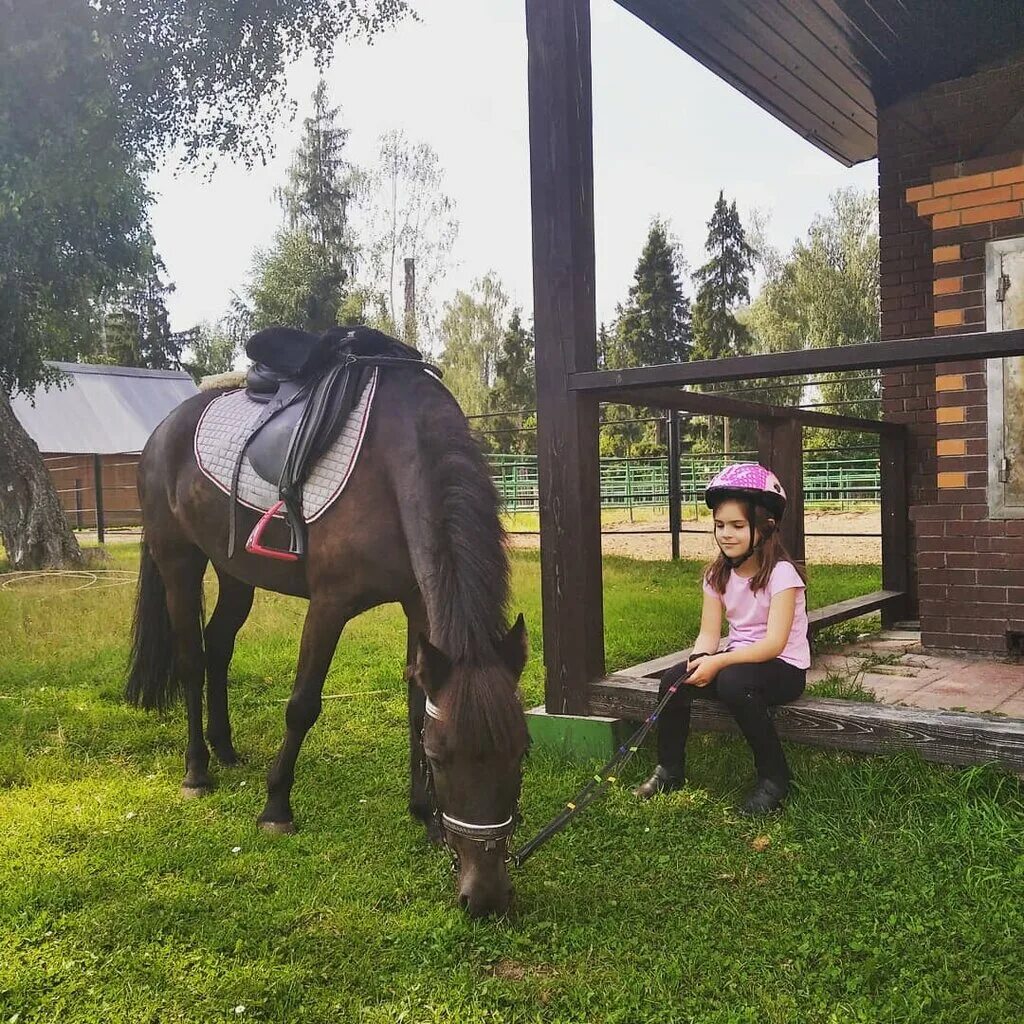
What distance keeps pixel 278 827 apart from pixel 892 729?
2043 mm

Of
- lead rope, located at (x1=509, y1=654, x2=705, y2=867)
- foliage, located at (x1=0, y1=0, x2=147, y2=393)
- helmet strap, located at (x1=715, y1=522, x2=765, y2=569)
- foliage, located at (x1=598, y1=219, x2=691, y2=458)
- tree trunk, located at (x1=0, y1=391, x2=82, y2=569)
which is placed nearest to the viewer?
lead rope, located at (x1=509, y1=654, x2=705, y2=867)

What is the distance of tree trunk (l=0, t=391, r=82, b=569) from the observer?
1071 cm

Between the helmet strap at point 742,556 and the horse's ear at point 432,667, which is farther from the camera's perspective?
the helmet strap at point 742,556

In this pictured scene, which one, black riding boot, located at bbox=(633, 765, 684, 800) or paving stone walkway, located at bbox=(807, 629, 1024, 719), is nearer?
black riding boot, located at bbox=(633, 765, 684, 800)

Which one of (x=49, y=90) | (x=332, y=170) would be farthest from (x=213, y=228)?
(x=49, y=90)

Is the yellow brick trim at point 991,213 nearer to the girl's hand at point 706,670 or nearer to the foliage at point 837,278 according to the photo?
the girl's hand at point 706,670

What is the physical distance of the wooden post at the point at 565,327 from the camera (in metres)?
3.39

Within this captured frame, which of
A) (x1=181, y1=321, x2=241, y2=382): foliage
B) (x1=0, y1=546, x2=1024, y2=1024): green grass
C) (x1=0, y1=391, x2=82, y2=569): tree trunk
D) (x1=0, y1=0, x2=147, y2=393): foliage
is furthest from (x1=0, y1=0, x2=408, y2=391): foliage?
(x1=181, y1=321, x2=241, y2=382): foliage

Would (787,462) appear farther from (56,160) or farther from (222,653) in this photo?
(56,160)

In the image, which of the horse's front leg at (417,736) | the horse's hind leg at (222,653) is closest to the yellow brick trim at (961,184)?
the horse's front leg at (417,736)

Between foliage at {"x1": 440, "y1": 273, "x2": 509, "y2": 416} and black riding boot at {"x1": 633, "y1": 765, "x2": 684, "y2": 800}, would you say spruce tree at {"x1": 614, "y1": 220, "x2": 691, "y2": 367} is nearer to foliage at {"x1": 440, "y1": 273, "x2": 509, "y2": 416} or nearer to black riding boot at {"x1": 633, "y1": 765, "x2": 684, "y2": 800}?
foliage at {"x1": 440, "y1": 273, "x2": 509, "y2": 416}

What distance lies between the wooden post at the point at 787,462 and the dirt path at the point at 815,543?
21.0 ft

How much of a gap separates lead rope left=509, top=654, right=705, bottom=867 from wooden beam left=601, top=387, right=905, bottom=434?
41.7 inches

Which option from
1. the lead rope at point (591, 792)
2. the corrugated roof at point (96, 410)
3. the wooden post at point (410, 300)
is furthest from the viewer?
the wooden post at point (410, 300)
